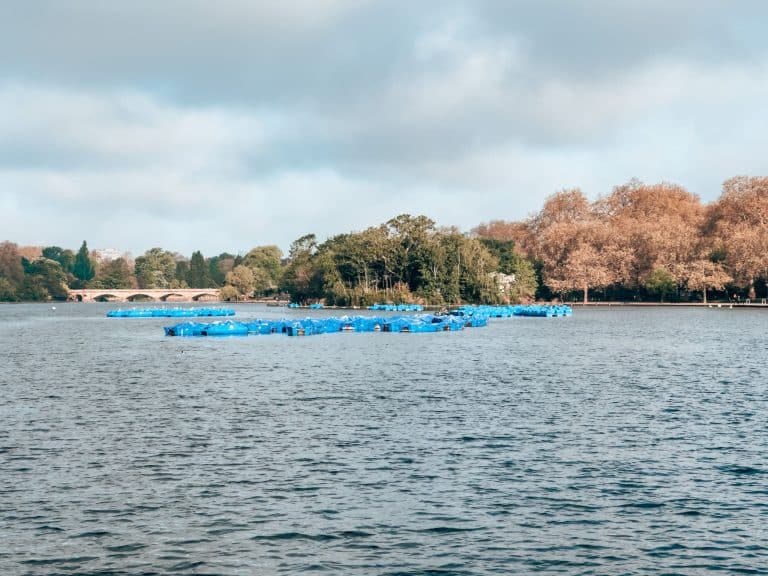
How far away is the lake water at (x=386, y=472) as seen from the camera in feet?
69.4

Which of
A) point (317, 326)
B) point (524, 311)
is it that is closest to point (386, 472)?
point (317, 326)

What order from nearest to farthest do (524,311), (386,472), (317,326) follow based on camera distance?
(386,472) → (317,326) → (524,311)

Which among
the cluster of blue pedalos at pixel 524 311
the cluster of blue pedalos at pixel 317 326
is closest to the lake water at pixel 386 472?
the cluster of blue pedalos at pixel 317 326

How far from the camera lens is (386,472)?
96.5 feet

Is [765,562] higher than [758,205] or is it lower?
lower

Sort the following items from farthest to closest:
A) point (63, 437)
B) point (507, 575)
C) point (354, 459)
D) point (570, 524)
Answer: point (63, 437)
point (354, 459)
point (570, 524)
point (507, 575)

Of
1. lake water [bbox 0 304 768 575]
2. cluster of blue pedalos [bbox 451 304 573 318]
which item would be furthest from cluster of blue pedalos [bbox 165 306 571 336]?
lake water [bbox 0 304 768 575]

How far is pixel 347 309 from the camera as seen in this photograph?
192m

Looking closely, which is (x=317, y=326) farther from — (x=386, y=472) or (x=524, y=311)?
(x=386, y=472)

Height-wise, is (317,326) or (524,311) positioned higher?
(524,311)

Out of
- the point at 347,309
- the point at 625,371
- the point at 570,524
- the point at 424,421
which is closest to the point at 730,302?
the point at 347,309

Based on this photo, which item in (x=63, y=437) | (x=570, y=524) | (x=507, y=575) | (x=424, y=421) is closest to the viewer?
(x=507, y=575)

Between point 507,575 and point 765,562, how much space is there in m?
6.50

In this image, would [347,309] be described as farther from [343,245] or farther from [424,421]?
[424,421]
